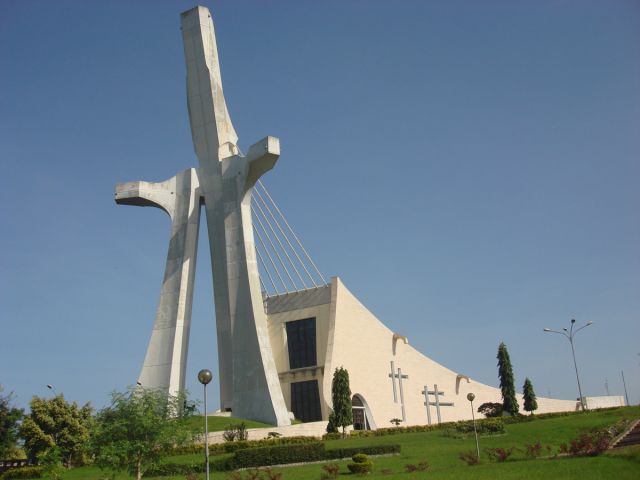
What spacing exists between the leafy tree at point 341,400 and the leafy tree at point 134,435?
15698mm

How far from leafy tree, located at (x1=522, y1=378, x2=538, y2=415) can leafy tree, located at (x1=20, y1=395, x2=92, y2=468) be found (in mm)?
24296

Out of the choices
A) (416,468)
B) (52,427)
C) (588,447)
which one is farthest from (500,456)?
(52,427)

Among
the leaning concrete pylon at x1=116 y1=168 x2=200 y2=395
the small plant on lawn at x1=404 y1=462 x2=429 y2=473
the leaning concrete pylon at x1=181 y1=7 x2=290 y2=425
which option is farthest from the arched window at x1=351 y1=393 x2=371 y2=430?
the small plant on lawn at x1=404 y1=462 x2=429 y2=473

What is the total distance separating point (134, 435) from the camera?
1611cm

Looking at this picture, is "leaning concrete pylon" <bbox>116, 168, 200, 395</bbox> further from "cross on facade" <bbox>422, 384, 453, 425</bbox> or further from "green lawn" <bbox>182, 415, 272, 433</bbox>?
"cross on facade" <bbox>422, 384, 453, 425</bbox>

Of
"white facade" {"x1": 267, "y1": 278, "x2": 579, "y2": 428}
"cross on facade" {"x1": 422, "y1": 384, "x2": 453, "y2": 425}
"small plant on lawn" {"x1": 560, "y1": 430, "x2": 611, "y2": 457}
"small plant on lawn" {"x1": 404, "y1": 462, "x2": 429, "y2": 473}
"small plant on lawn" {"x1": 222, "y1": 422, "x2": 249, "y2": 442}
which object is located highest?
"white facade" {"x1": 267, "y1": 278, "x2": 579, "y2": 428}

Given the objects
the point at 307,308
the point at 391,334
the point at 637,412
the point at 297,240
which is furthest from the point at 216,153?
the point at 637,412

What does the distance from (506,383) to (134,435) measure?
24956 mm

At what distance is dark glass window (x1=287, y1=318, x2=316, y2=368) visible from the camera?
1529 inches

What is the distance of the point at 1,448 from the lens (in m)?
29.4

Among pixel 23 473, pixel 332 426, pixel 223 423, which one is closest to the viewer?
pixel 23 473

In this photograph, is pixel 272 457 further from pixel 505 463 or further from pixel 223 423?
pixel 223 423

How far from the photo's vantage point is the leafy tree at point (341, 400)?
104ft

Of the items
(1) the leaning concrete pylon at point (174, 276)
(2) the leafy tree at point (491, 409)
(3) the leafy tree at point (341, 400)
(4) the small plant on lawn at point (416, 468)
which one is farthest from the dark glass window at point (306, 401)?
(4) the small plant on lawn at point (416, 468)
